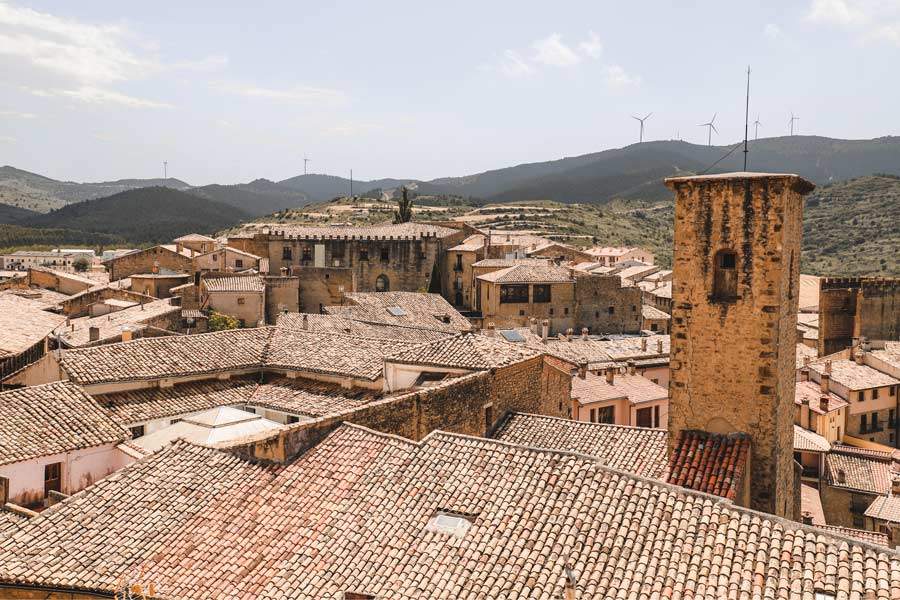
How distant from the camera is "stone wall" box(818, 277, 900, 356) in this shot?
42.4 meters

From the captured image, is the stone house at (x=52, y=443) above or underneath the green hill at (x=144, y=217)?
underneath

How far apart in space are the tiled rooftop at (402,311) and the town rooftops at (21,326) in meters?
11.4

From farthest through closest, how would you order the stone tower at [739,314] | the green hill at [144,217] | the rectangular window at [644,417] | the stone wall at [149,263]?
the green hill at [144,217], the stone wall at [149,263], the rectangular window at [644,417], the stone tower at [739,314]

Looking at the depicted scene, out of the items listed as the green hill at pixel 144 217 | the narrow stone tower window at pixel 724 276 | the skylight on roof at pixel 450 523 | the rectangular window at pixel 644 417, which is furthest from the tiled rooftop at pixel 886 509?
the green hill at pixel 144 217

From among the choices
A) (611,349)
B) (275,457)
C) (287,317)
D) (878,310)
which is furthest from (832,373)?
(275,457)

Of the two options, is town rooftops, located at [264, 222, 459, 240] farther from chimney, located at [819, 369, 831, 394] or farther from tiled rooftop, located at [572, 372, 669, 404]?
tiled rooftop, located at [572, 372, 669, 404]

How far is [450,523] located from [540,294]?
32801 millimetres

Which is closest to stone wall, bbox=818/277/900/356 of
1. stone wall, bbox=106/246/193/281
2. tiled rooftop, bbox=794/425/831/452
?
tiled rooftop, bbox=794/425/831/452

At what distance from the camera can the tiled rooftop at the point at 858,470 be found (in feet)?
87.1

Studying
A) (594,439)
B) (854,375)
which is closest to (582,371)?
(594,439)

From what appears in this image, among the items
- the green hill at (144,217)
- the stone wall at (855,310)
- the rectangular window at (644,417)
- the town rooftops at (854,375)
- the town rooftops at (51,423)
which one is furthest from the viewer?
the green hill at (144,217)

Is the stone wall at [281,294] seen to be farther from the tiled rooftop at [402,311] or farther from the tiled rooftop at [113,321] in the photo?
the tiled rooftop at [113,321]

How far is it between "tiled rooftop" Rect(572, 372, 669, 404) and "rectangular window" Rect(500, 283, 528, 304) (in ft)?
52.0

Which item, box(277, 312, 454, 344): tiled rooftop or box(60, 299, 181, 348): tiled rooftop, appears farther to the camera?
box(277, 312, 454, 344): tiled rooftop
